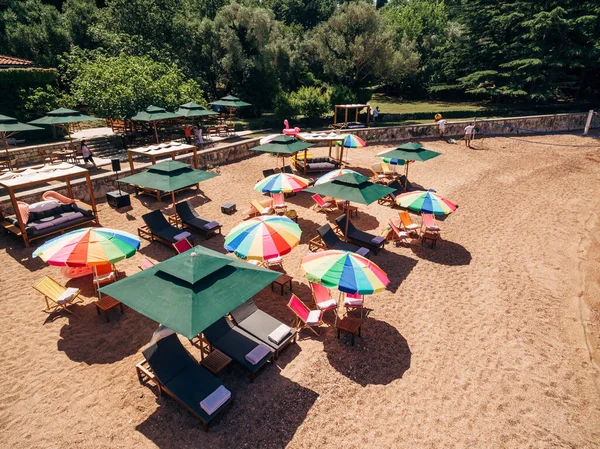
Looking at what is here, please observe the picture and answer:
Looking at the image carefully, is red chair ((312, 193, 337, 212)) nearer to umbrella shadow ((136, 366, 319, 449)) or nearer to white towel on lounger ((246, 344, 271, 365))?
white towel on lounger ((246, 344, 271, 365))

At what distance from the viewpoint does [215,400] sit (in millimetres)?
6035

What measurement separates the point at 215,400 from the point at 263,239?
152 inches

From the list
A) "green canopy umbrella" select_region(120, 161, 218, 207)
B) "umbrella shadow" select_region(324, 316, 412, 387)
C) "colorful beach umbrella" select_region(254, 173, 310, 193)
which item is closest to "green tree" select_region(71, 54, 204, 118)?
"green canopy umbrella" select_region(120, 161, 218, 207)

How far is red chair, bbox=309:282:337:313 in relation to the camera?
8.36m

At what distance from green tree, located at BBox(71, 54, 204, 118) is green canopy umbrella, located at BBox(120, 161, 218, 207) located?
475 inches

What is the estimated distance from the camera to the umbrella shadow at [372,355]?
721 centimetres

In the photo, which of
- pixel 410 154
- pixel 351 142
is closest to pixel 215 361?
pixel 410 154

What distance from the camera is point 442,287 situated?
33.2ft

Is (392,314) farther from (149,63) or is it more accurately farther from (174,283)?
(149,63)

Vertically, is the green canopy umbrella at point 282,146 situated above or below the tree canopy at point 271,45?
below

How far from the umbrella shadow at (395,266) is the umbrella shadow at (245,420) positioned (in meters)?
4.70

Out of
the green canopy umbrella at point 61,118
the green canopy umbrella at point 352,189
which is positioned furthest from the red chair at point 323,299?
the green canopy umbrella at point 61,118

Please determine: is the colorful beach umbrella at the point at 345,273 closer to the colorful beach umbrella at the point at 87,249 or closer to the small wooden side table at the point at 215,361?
the small wooden side table at the point at 215,361

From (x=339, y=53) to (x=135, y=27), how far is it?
19.9 metres
